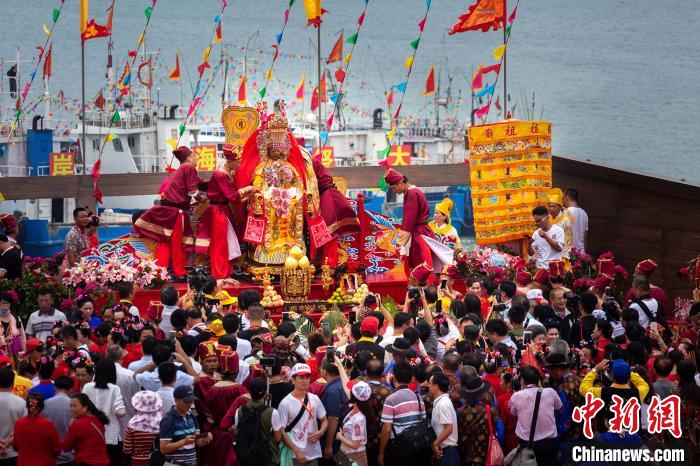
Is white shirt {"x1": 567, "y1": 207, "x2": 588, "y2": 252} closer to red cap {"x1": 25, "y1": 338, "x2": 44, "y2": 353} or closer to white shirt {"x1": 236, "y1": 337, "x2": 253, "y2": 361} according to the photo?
white shirt {"x1": 236, "y1": 337, "x2": 253, "y2": 361}

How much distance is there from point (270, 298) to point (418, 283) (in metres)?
1.94

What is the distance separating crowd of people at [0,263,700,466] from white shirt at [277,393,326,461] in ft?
0.04

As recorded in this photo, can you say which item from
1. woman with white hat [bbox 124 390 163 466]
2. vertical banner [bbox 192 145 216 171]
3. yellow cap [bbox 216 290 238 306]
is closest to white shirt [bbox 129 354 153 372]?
woman with white hat [bbox 124 390 163 466]

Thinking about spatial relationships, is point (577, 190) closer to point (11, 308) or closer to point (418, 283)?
point (418, 283)

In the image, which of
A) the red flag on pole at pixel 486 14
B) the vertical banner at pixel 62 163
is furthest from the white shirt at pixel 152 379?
the vertical banner at pixel 62 163

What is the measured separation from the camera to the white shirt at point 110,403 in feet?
36.9

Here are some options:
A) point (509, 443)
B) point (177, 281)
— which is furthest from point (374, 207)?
point (509, 443)

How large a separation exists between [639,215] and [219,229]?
586cm

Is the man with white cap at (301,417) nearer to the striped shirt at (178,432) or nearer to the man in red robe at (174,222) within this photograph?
the striped shirt at (178,432)

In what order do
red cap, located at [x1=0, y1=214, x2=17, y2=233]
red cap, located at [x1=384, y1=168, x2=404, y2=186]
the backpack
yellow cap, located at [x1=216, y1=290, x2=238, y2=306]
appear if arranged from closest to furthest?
the backpack, yellow cap, located at [x1=216, y1=290, x2=238, y2=306], red cap, located at [x1=0, y1=214, x2=17, y2=233], red cap, located at [x1=384, y1=168, x2=404, y2=186]

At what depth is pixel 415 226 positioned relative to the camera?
17891 millimetres

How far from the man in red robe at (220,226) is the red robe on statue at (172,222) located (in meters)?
0.25

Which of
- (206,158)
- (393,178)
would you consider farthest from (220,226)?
(206,158)

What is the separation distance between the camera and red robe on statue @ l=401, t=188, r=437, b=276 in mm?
17734
